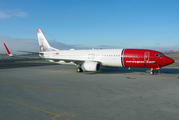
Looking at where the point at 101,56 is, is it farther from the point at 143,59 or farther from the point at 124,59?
the point at 143,59

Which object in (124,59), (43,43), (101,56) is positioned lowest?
(124,59)

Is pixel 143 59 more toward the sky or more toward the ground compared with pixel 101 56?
more toward the ground

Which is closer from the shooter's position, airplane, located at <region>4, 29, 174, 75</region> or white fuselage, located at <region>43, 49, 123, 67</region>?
airplane, located at <region>4, 29, 174, 75</region>

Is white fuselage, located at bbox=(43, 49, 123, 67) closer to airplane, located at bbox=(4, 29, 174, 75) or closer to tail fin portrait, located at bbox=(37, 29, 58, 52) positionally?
airplane, located at bbox=(4, 29, 174, 75)

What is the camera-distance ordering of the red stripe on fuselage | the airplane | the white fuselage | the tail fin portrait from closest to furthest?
the red stripe on fuselage → the airplane → the white fuselage → the tail fin portrait

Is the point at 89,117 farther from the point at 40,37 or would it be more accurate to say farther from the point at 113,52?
the point at 40,37

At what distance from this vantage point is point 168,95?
9.24 metres

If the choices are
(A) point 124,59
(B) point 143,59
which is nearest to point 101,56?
(A) point 124,59

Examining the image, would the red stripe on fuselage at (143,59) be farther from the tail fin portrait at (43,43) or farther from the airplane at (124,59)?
the tail fin portrait at (43,43)

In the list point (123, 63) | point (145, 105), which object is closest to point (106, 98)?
point (145, 105)

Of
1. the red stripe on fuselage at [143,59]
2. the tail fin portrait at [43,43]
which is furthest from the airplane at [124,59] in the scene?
the tail fin portrait at [43,43]

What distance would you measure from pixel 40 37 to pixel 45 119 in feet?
80.6

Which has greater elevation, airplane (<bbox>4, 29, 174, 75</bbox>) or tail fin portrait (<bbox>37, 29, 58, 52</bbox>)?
tail fin portrait (<bbox>37, 29, 58, 52</bbox>)

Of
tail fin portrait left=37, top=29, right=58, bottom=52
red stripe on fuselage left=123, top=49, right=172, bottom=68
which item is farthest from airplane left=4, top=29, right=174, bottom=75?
tail fin portrait left=37, top=29, right=58, bottom=52
